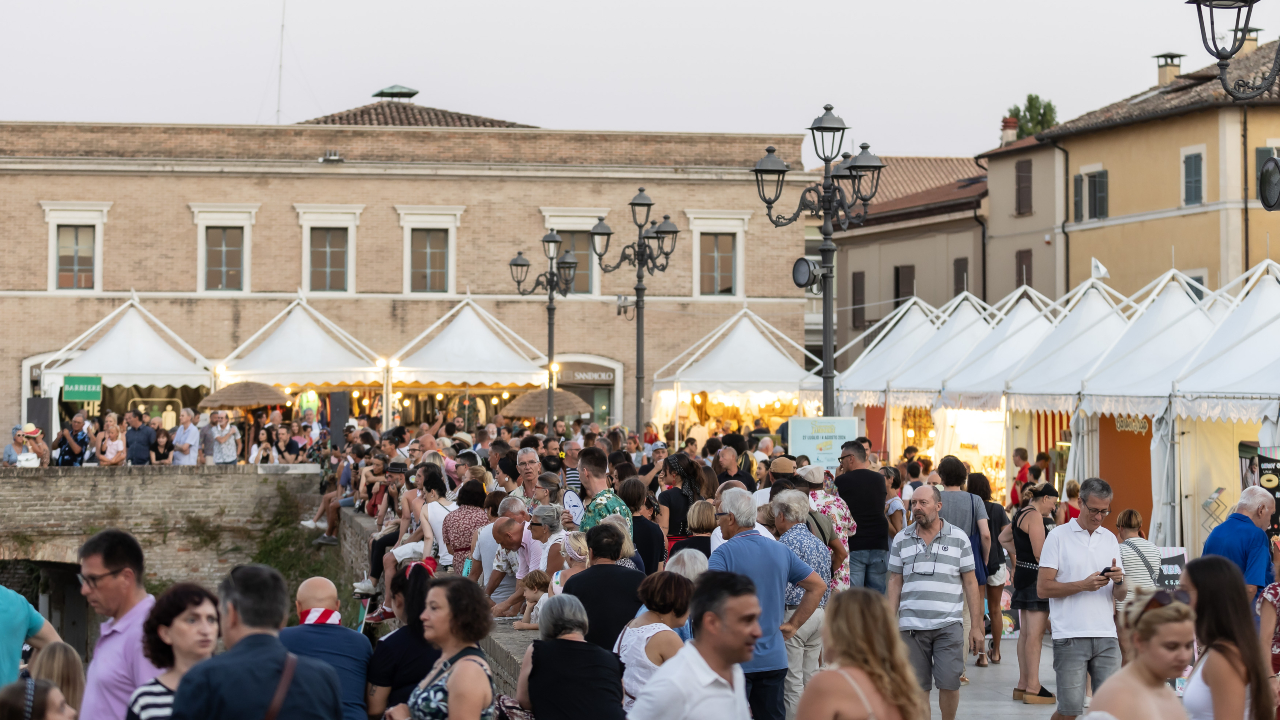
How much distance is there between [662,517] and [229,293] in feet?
86.1

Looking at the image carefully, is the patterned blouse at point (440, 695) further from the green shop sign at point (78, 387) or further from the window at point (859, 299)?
the window at point (859, 299)

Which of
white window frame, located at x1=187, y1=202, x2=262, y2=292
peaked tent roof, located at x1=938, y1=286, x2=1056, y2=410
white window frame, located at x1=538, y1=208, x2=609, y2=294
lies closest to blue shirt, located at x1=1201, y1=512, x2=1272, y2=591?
peaked tent roof, located at x1=938, y1=286, x2=1056, y2=410

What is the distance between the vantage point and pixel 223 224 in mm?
33938

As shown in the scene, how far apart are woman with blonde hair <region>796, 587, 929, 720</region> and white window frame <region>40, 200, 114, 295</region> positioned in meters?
32.3

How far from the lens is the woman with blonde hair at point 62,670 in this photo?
4.84 meters

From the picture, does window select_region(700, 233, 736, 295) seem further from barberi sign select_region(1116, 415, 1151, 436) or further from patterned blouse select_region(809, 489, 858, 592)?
patterned blouse select_region(809, 489, 858, 592)

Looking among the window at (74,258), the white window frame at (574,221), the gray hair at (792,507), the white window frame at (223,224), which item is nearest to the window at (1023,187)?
the white window frame at (574,221)

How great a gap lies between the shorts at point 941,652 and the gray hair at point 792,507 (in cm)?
89

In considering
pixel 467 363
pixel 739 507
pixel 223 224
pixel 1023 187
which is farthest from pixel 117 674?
pixel 1023 187

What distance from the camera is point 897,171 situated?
50.9 meters

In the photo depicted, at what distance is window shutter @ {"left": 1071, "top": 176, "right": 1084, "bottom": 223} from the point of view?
35.9 meters

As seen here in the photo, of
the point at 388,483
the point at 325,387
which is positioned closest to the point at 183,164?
the point at 325,387

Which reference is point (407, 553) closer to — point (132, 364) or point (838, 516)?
point (838, 516)

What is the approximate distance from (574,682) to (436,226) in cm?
2975
